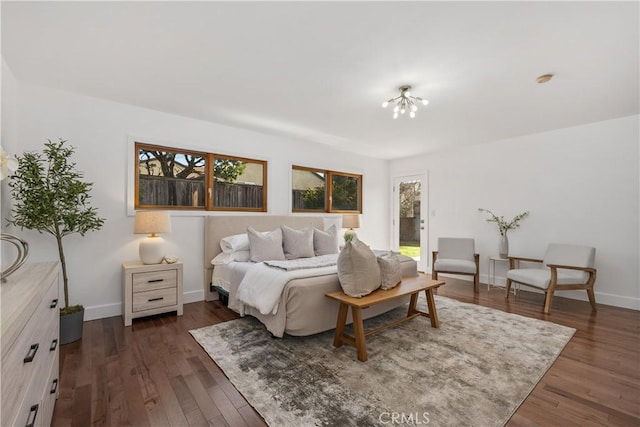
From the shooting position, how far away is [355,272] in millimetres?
2543

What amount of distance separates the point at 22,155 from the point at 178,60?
193 cm

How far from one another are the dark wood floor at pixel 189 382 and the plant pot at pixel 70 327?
80mm

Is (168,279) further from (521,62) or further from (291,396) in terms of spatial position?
(521,62)

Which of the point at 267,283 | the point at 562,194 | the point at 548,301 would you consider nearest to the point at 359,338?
the point at 267,283

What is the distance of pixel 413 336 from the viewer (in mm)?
2805

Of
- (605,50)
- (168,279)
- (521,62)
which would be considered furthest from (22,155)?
(605,50)

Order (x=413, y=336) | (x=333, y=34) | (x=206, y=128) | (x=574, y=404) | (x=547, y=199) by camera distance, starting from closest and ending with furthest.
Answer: (x=574, y=404) → (x=333, y=34) → (x=413, y=336) → (x=206, y=128) → (x=547, y=199)

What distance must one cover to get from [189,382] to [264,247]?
5.69ft

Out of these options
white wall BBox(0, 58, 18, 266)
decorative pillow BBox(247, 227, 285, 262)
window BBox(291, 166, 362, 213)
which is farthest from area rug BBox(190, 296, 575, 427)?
window BBox(291, 166, 362, 213)

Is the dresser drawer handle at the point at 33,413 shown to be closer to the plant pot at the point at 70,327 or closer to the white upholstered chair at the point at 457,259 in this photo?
the plant pot at the point at 70,327

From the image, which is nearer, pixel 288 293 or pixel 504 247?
pixel 288 293

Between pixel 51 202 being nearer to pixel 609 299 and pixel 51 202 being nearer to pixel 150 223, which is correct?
pixel 150 223

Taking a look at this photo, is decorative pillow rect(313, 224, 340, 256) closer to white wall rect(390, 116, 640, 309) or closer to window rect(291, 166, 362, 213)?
window rect(291, 166, 362, 213)

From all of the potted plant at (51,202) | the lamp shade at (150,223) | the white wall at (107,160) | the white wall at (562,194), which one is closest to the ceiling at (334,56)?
the white wall at (107,160)
